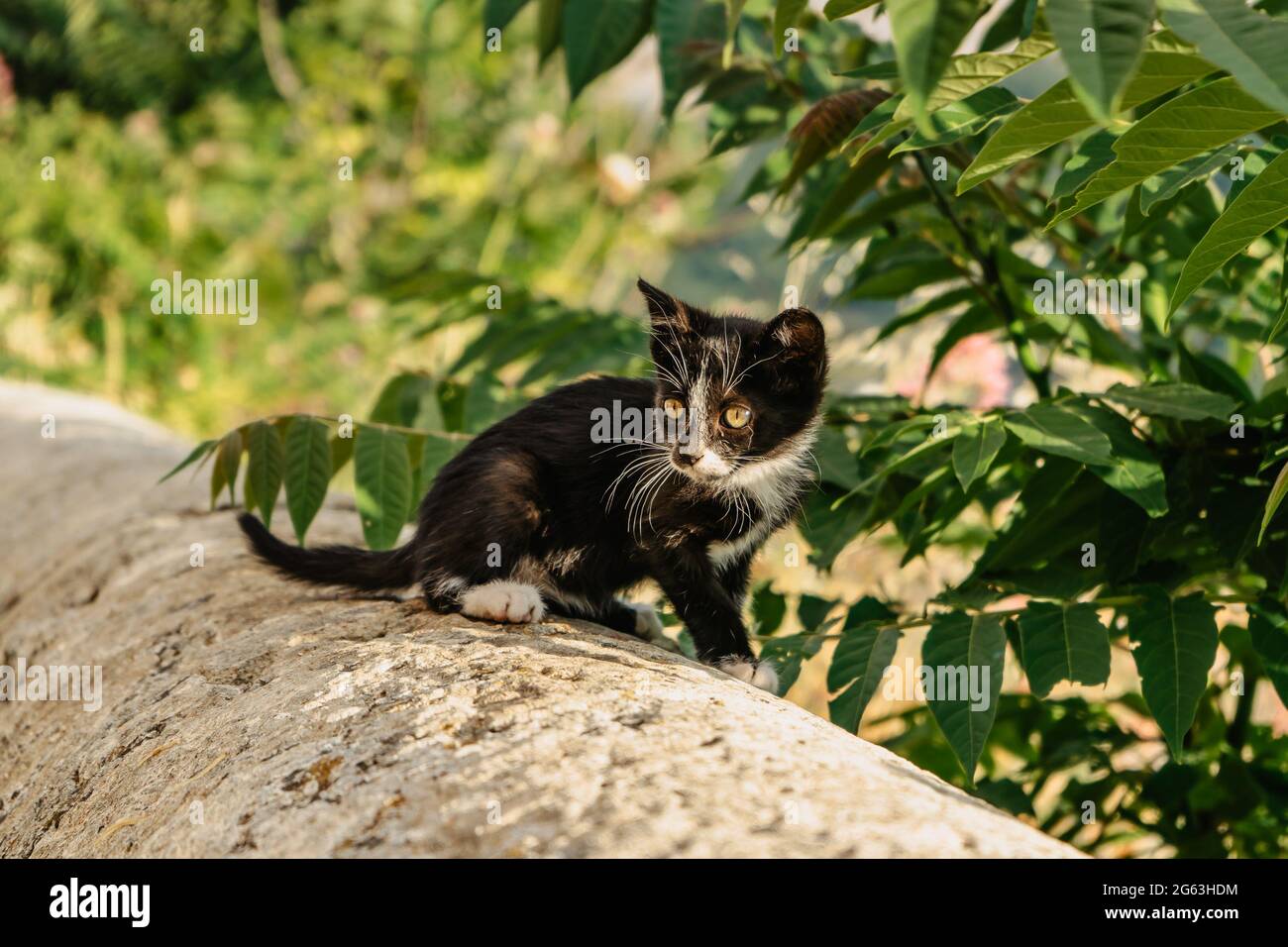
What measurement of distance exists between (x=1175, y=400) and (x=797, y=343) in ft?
2.66

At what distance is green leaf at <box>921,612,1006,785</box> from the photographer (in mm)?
2053

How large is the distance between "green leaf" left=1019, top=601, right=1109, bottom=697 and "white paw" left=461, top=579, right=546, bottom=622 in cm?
96

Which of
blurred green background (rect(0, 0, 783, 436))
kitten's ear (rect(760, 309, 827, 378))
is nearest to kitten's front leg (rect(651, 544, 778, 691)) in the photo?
kitten's ear (rect(760, 309, 827, 378))

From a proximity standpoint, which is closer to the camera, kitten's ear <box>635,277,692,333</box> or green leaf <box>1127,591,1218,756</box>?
green leaf <box>1127,591,1218,756</box>

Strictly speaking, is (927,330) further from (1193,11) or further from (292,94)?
(292,94)

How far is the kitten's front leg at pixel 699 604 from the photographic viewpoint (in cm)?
264

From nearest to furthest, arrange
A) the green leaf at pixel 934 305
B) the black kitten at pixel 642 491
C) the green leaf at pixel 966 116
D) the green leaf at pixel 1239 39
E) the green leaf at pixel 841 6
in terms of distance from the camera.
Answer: the green leaf at pixel 1239 39
the green leaf at pixel 841 6
the green leaf at pixel 966 116
the black kitten at pixel 642 491
the green leaf at pixel 934 305

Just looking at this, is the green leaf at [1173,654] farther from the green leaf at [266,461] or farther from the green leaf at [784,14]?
the green leaf at [266,461]

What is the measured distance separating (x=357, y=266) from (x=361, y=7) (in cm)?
226

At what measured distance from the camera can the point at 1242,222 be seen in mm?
1661

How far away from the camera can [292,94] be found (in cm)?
1073

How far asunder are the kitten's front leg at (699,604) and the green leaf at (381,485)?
610mm

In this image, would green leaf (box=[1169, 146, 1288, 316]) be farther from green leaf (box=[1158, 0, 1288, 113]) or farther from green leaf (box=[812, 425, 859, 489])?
green leaf (box=[812, 425, 859, 489])

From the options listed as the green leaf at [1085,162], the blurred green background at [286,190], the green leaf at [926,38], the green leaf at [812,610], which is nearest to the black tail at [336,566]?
the green leaf at [812,610]
